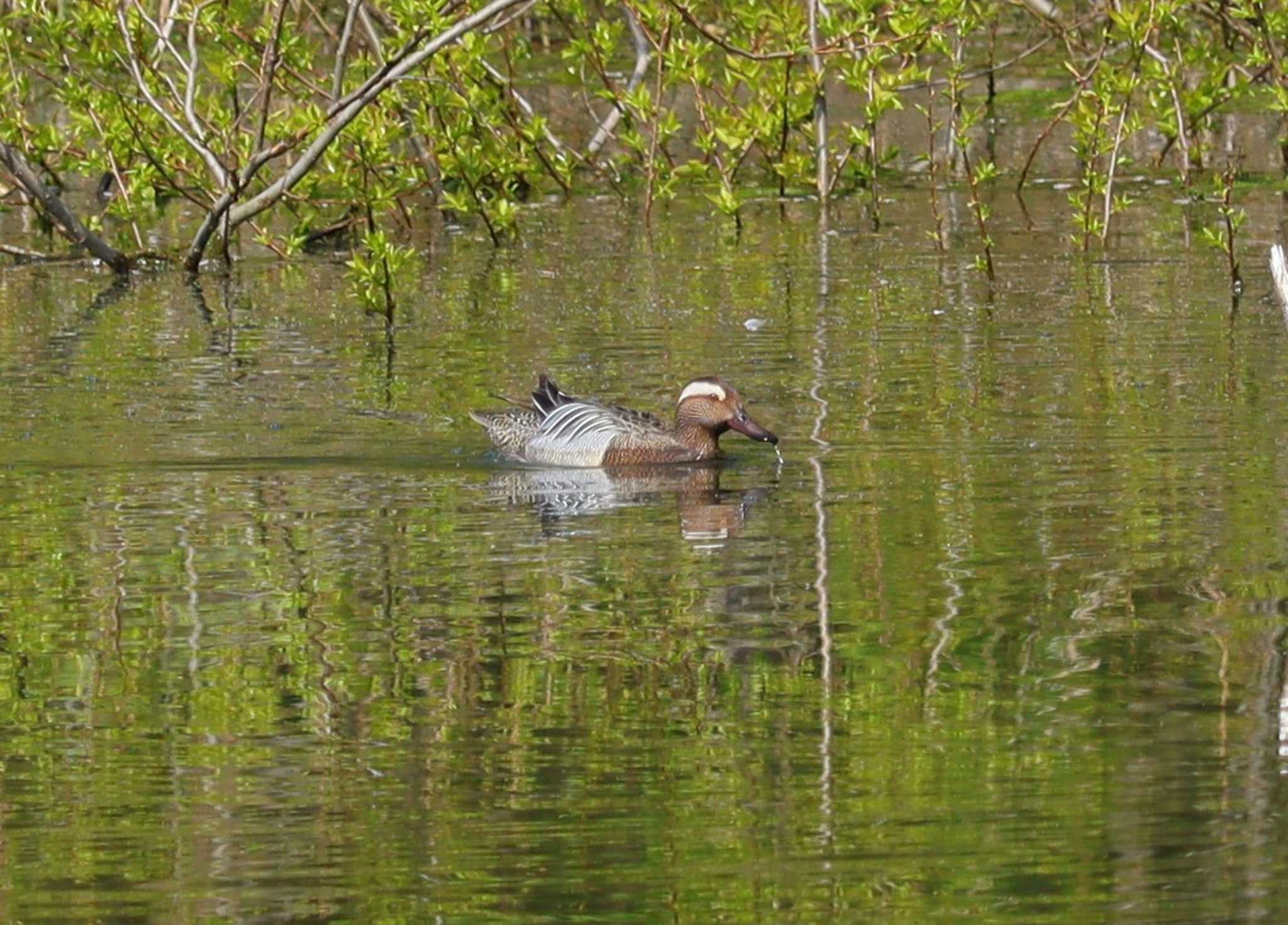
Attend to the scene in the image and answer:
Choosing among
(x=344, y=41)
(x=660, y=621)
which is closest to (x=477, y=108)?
(x=344, y=41)

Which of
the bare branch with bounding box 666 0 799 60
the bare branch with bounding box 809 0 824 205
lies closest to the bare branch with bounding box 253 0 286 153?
the bare branch with bounding box 666 0 799 60

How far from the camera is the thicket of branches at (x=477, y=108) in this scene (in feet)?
48.9

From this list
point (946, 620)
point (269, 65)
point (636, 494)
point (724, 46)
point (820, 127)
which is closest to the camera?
point (946, 620)

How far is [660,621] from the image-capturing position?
7.39 meters

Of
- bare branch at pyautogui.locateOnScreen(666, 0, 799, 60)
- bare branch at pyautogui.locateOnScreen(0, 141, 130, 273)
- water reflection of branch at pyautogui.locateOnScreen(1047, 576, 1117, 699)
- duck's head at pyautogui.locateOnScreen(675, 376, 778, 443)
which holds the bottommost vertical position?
water reflection of branch at pyautogui.locateOnScreen(1047, 576, 1117, 699)

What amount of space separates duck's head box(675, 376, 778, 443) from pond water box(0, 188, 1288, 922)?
0.23m

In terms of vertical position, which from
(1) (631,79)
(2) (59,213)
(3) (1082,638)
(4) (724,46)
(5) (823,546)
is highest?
(1) (631,79)

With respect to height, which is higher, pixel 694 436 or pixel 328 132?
pixel 328 132

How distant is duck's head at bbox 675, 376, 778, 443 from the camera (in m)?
10.3

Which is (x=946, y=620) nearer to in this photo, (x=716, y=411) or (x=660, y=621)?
(x=660, y=621)

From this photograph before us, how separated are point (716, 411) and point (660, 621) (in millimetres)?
3082

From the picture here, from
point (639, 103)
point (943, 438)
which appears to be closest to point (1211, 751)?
point (943, 438)

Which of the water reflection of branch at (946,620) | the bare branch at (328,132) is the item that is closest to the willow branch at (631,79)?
the bare branch at (328,132)

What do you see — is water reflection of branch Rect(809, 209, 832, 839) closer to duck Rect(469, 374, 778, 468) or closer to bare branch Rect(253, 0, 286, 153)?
duck Rect(469, 374, 778, 468)
